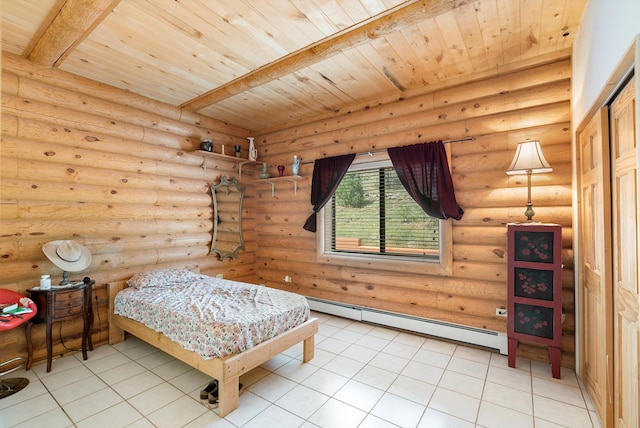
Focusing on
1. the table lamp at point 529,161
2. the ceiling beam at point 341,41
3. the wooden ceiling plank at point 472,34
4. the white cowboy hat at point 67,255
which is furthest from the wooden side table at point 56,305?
the table lamp at point 529,161

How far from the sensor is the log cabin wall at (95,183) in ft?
10.2

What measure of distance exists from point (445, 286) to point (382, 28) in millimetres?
2761

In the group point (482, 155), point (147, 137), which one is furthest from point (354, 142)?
point (147, 137)

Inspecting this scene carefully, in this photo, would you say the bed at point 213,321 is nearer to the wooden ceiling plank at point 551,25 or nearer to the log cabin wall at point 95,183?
the log cabin wall at point 95,183

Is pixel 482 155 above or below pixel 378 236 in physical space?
above

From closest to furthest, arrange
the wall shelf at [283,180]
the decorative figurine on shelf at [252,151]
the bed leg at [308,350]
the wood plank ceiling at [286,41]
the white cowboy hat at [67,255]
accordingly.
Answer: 1. the wood plank ceiling at [286,41]
2. the white cowboy hat at [67,255]
3. the bed leg at [308,350]
4. the wall shelf at [283,180]
5. the decorative figurine on shelf at [252,151]

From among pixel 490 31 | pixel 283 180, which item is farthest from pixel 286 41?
pixel 283 180

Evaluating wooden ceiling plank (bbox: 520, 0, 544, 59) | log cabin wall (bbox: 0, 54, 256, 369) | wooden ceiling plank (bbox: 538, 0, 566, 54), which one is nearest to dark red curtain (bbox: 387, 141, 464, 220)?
wooden ceiling plank (bbox: 520, 0, 544, 59)

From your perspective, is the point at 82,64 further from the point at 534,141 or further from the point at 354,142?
the point at 534,141

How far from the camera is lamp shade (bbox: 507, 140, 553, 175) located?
290cm

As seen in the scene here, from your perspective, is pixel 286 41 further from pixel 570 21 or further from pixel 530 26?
pixel 570 21

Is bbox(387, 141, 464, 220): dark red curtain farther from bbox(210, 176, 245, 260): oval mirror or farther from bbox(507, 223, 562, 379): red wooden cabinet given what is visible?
bbox(210, 176, 245, 260): oval mirror

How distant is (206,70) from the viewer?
3.45 m

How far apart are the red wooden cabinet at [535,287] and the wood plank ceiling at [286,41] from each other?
1747mm
